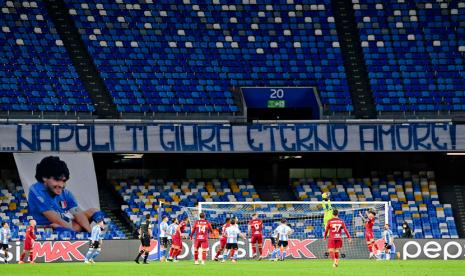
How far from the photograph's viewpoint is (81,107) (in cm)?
4922

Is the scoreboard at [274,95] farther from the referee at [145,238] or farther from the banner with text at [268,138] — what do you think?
the referee at [145,238]

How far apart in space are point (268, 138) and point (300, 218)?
167 inches

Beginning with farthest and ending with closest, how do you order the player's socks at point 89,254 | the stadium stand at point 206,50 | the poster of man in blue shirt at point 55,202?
the stadium stand at point 206,50 < the poster of man in blue shirt at point 55,202 < the player's socks at point 89,254

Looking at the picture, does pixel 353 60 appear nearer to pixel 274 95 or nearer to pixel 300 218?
pixel 274 95

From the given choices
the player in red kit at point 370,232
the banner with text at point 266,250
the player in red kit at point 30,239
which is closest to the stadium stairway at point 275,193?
the banner with text at point 266,250

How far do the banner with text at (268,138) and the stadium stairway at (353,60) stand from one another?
6.05ft

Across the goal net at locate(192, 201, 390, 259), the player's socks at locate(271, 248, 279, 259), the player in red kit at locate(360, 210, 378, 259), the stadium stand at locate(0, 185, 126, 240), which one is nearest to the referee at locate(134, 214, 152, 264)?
the player's socks at locate(271, 248, 279, 259)

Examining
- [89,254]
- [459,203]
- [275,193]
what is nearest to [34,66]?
[275,193]

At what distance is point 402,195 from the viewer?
171 feet

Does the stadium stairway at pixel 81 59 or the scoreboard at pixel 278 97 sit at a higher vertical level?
the stadium stairway at pixel 81 59

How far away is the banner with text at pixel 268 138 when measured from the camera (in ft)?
158

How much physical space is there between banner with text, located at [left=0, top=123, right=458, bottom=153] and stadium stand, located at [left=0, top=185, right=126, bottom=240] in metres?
3.62

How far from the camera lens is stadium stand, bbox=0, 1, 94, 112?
49125 millimetres

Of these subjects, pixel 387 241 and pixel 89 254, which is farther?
pixel 387 241
